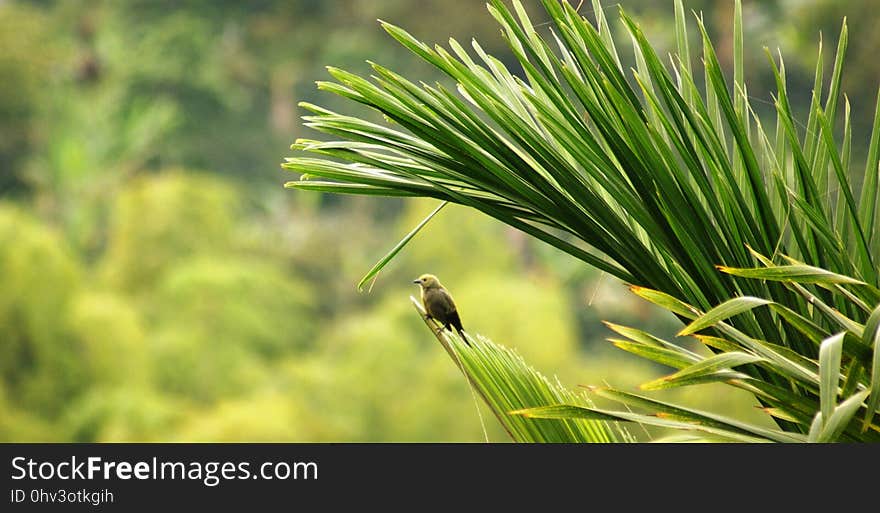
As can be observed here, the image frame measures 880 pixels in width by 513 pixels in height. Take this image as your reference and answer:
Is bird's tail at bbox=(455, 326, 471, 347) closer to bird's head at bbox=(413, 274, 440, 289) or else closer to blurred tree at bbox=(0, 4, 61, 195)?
bird's head at bbox=(413, 274, 440, 289)

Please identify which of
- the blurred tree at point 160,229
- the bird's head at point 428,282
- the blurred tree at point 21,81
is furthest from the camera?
the blurred tree at point 21,81

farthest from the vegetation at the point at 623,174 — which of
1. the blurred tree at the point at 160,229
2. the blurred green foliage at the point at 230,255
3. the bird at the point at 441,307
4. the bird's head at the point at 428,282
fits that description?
the blurred tree at the point at 160,229

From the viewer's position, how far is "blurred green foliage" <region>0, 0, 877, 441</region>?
1340 cm

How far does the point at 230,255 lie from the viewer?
15.5 m

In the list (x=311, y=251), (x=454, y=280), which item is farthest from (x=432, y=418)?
(x=311, y=251)

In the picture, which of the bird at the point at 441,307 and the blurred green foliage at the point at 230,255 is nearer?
the bird at the point at 441,307

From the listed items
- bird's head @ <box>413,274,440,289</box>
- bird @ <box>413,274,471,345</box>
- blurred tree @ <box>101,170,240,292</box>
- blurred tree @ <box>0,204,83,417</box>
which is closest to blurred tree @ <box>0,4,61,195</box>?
blurred tree @ <box>101,170,240,292</box>

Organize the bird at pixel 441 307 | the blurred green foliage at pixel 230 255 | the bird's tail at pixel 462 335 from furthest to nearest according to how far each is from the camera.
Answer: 1. the blurred green foliage at pixel 230 255
2. the bird at pixel 441 307
3. the bird's tail at pixel 462 335

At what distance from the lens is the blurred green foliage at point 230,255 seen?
13398mm

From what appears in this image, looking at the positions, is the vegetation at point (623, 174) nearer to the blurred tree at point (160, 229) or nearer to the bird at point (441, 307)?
the bird at point (441, 307)

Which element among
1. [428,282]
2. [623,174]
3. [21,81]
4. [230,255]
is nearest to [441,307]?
[428,282]

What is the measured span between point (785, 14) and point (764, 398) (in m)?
14.8
